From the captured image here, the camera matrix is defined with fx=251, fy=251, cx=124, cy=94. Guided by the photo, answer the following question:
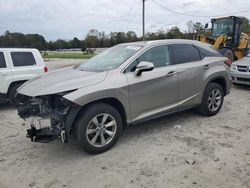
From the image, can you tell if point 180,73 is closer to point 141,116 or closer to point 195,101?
point 195,101

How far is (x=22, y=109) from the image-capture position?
4102 mm

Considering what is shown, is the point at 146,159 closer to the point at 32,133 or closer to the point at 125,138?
the point at 125,138

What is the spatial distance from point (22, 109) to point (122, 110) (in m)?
1.63

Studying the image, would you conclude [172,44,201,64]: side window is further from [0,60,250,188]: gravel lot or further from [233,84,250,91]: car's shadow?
[233,84,250,91]: car's shadow

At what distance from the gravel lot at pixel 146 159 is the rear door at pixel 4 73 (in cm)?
177

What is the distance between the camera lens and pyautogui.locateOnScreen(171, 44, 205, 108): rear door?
4.88 m

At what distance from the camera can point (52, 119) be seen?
142 inches

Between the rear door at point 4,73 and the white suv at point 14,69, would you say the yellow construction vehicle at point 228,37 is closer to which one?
the white suv at point 14,69

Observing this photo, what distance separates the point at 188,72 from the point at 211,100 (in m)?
1.05

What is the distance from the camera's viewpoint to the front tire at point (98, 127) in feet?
12.1

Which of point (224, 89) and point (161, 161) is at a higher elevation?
point (224, 89)

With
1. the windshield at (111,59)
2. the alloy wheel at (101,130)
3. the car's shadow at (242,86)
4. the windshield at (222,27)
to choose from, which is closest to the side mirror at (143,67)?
the windshield at (111,59)

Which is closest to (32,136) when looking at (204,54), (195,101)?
(195,101)

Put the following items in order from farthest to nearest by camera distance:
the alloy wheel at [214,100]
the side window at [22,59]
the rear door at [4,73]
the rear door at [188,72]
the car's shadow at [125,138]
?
Answer: the side window at [22,59], the rear door at [4,73], the alloy wheel at [214,100], the rear door at [188,72], the car's shadow at [125,138]
